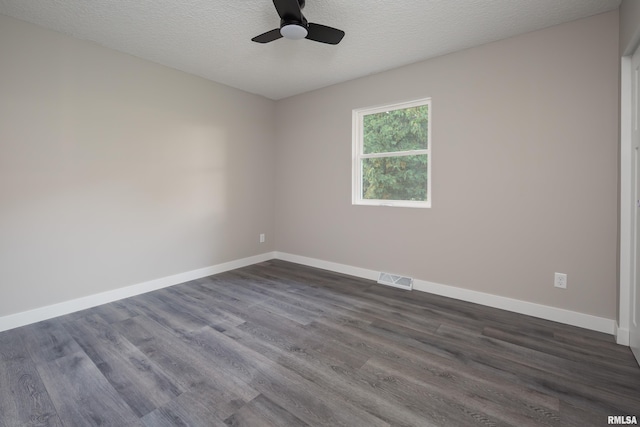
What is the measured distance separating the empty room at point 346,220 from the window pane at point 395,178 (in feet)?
0.09

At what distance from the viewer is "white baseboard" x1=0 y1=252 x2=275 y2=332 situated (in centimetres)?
244

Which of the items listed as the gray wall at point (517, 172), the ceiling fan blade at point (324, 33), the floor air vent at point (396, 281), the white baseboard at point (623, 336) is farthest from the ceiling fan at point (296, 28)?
the white baseboard at point (623, 336)

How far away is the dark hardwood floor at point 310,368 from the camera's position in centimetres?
149

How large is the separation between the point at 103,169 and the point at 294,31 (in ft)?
7.71

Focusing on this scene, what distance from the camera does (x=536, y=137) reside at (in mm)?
2561

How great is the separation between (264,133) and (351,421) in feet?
13.3

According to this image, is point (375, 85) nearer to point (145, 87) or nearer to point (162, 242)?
point (145, 87)

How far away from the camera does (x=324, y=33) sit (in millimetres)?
2217

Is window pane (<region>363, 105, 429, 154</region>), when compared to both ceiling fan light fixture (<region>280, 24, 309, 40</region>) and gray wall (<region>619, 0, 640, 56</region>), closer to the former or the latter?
gray wall (<region>619, 0, 640, 56</region>)

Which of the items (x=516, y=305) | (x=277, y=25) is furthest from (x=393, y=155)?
(x=516, y=305)

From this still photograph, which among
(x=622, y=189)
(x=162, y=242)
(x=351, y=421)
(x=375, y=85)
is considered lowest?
(x=351, y=421)

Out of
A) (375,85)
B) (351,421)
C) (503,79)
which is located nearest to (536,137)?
(503,79)

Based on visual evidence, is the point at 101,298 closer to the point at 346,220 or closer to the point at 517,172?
the point at 346,220

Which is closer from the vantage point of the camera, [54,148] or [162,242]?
[54,148]
